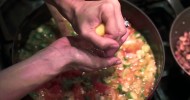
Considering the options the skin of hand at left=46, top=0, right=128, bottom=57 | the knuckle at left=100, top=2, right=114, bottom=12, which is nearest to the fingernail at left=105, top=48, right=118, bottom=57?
the skin of hand at left=46, top=0, right=128, bottom=57

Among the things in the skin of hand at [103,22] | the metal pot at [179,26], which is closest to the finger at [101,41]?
the skin of hand at [103,22]

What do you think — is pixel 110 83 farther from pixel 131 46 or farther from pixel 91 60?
pixel 91 60

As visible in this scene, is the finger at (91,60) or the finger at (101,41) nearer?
the finger at (101,41)

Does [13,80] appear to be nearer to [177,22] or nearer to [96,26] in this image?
[96,26]

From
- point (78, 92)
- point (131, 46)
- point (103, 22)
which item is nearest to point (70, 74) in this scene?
point (78, 92)

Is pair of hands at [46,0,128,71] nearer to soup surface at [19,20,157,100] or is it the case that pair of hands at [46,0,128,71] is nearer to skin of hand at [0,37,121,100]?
skin of hand at [0,37,121,100]

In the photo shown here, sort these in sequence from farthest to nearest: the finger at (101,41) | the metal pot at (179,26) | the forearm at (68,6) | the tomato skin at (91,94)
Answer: the metal pot at (179,26)
the tomato skin at (91,94)
the forearm at (68,6)
the finger at (101,41)

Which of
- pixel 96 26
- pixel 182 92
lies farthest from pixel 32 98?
pixel 182 92

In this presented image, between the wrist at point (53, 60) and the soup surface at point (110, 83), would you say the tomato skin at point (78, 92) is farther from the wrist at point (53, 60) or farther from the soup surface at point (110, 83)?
the wrist at point (53, 60)

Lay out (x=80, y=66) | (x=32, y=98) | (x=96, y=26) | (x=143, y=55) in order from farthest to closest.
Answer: (x=143, y=55) < (x=32, y=98) < (x=80, y=66) < (x=96, y=26)
